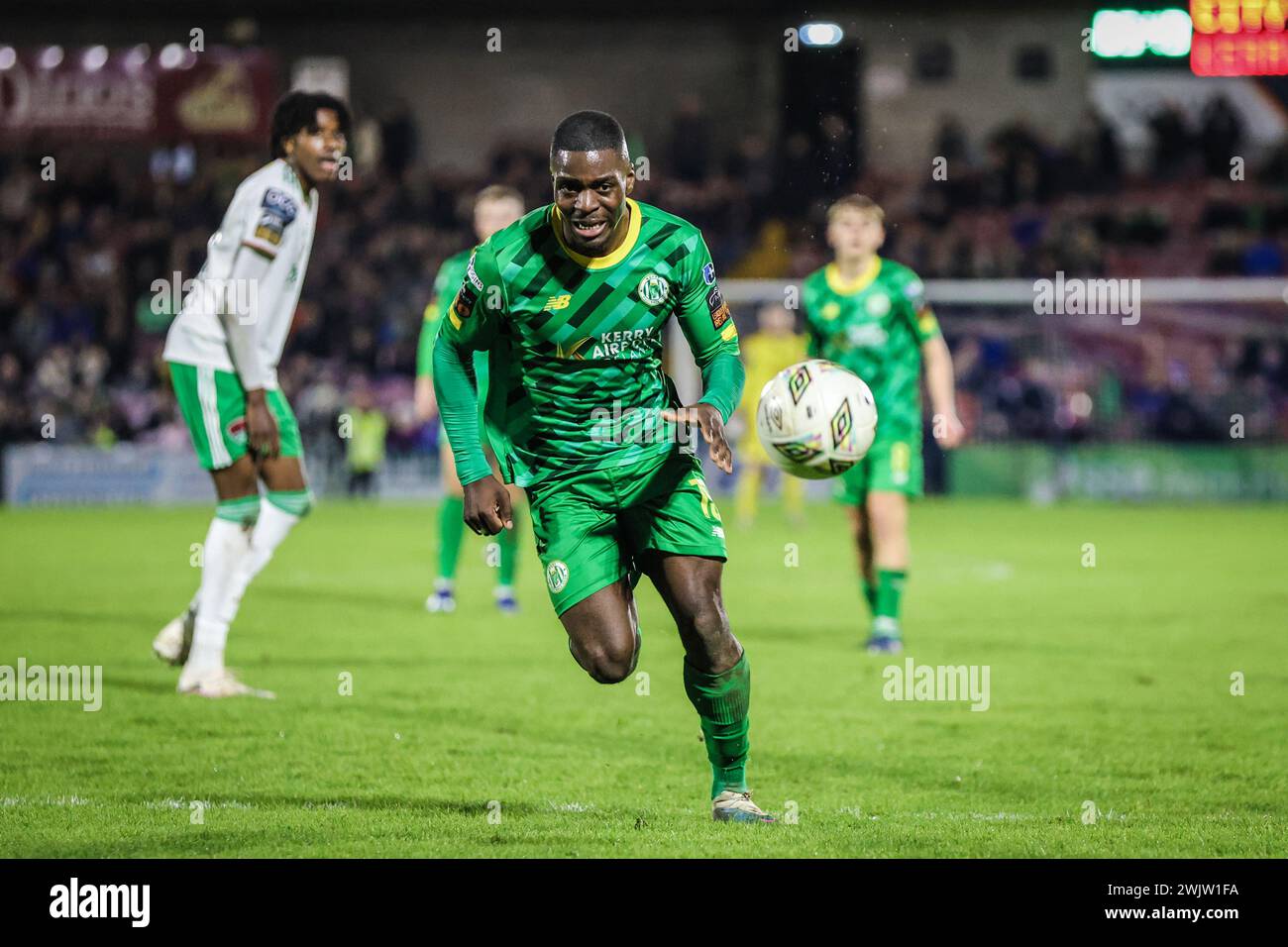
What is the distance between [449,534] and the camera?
36.3 feet

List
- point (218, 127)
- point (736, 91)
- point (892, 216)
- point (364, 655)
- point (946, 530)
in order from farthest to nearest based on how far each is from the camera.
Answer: point (736, 91) → point (892, 216) → point (218, 127) → point (946, 530) → point (364, 655)

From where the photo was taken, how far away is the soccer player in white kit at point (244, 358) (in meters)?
7.52

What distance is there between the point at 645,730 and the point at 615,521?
1949 millimetres

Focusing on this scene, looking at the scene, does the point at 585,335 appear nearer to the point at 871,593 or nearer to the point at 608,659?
the point at 608,659

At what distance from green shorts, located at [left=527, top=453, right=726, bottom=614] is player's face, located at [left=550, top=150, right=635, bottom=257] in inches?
28.9

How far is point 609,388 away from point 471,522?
601 mm

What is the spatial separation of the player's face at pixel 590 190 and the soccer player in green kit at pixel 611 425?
1cm

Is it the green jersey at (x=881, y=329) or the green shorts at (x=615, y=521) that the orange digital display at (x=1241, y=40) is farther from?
the green shorts at (x=615, y=521)

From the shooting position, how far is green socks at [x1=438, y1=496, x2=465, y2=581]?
35.9ft

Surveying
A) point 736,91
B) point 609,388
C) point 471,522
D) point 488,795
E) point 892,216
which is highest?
point 736,91

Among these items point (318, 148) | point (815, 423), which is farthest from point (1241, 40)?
point (815, 423)

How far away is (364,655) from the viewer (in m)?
9.20

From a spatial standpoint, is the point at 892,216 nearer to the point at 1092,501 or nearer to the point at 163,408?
the point at 1092,501
